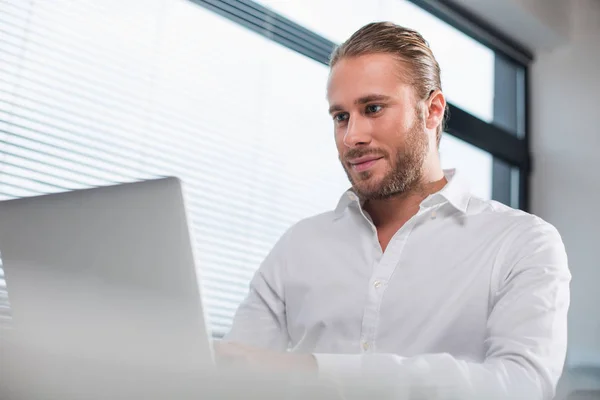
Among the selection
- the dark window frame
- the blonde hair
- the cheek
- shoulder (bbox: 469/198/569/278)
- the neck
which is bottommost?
shoulder (bbox: 469/198/569/278)

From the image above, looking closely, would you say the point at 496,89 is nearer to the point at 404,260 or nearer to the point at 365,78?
the point at 365,78

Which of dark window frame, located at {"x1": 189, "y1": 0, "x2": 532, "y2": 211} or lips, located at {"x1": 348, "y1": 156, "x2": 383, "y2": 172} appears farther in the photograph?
dark window frame, located at {"x1": 189, "y1": 0, "x2": 532, "y2": 211}

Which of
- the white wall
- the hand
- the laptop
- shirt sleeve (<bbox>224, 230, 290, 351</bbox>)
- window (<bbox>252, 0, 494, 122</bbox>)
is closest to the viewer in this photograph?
the laptop

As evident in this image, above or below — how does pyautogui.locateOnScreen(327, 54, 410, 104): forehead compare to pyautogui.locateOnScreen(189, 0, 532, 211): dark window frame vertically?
below

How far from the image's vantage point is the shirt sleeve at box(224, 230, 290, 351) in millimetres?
1634

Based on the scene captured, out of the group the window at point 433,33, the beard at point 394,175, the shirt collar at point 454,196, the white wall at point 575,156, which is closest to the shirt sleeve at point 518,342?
the shirt collar at point 454,196

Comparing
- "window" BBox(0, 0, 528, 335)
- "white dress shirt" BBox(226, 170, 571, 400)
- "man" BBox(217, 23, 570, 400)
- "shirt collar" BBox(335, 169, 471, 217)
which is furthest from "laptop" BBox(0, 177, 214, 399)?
→ "shirt collar" BBox(335, 169, 471, 217)

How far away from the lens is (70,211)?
0.90m

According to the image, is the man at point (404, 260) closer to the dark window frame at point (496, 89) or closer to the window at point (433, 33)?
the dark window frame at point (496, 89)

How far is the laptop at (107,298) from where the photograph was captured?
78cm

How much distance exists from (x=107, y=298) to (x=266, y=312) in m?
0.87

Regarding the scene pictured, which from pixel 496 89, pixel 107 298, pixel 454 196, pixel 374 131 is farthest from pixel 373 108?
pixel 496 89

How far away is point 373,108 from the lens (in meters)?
1.70

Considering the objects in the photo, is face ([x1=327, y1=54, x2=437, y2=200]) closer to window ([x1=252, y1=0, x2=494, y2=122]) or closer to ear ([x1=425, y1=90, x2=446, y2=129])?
ear ([x1=425, y1=90, x2=446, y2=129])
